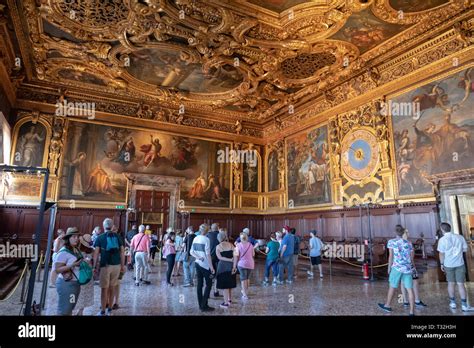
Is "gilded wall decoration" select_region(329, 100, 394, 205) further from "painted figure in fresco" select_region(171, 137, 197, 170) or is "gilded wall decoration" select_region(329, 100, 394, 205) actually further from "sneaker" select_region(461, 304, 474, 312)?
"painted figure in fresco" select_region(171, 137, 197, 170)

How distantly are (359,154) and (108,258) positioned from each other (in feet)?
37.3

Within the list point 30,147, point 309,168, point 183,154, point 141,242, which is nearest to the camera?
point 141,242

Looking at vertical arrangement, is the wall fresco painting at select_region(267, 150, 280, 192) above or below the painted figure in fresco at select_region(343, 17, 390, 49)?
below

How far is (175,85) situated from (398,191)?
11.3 meters

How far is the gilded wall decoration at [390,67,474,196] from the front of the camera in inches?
388

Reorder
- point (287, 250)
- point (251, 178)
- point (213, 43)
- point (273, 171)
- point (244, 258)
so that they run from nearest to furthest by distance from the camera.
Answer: point (244, 258) < point (287, 250) < point (213, 43) < point (273, 171) < point (251, 178)

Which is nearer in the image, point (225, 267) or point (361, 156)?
point (225, 267)

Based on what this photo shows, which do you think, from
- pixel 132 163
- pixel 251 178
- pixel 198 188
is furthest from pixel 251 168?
pixel 132 163

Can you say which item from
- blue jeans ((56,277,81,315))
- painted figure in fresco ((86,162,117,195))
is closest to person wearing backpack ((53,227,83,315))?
blue jeans ((56,277,81,315))

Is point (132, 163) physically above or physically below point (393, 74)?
below

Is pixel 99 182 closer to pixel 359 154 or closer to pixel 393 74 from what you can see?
pixel 359 154

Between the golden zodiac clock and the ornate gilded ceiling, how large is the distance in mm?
2528

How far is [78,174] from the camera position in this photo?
15156 mm
